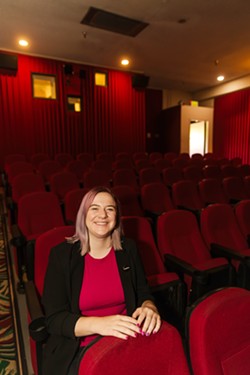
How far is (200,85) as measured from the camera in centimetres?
880

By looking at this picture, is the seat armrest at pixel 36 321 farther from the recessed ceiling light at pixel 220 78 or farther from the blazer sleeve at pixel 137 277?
the recessed ceiling light at pixel 220 78

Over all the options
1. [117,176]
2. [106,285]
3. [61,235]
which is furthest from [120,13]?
[106,285]

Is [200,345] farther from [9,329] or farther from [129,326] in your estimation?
[9,329]

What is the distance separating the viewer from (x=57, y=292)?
1058mm

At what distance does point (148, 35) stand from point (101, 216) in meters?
4.77

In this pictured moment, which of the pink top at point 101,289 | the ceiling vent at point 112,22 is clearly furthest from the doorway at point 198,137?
the pink top at point 101,289

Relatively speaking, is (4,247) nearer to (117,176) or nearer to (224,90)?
(117,176)

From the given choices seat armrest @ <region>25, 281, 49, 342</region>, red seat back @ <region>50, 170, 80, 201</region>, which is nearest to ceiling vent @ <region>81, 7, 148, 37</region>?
red seat back @ <region>50, 170, 80, 201</region>

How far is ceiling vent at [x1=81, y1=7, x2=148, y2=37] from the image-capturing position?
4023 mm

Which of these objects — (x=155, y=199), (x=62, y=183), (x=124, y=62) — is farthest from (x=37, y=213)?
Answer: (x=124, y=62)

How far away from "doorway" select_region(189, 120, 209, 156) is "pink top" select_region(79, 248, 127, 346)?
855cm

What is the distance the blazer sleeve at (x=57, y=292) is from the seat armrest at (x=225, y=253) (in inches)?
51.8

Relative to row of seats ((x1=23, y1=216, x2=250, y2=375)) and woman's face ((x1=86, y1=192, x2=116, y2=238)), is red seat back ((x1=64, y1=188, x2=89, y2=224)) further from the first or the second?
row of seats ((x1=23, y1=216, x2=250, y2=375))

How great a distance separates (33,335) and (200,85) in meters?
9.25
